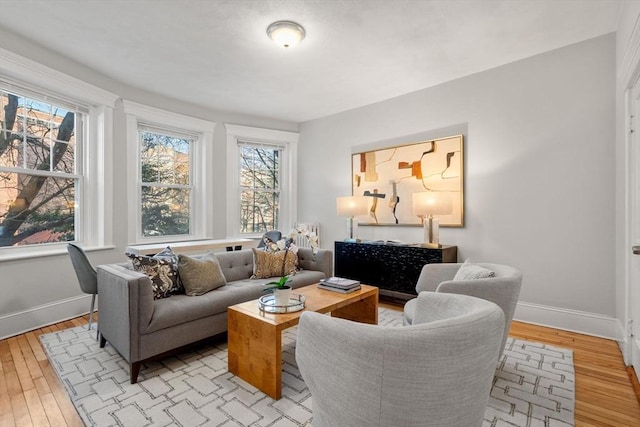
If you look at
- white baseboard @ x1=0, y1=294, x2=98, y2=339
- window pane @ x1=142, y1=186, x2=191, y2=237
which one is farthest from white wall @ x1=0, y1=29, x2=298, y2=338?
window pane @ x1=142, y1=186, x2=191, y2=237

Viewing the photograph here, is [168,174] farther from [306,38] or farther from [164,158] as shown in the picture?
[306,38]

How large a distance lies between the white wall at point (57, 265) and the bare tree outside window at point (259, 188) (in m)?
1.17

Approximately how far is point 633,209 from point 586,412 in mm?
1479

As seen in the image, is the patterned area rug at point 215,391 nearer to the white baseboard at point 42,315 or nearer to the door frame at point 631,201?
the door frame at point 631,201

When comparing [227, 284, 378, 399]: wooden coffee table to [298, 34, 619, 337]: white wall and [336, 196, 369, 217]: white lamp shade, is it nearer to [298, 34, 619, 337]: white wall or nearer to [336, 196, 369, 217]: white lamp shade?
[336, 196, 369, 217]: white lamp shade

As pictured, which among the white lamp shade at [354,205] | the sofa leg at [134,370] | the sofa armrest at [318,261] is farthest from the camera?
the white lamp shade at [354,205]

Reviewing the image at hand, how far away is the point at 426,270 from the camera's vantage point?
261 cm

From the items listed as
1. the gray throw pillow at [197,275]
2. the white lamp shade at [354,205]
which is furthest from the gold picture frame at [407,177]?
the gray throw pillow at [197,275]

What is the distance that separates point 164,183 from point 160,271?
2.37 m

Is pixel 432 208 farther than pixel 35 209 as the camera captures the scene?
Yes

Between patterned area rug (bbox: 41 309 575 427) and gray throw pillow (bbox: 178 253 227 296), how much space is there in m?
0.48

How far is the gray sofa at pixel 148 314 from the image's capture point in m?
2.03

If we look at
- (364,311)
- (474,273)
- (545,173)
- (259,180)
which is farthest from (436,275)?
(259,180)

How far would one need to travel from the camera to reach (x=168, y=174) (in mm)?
4496
